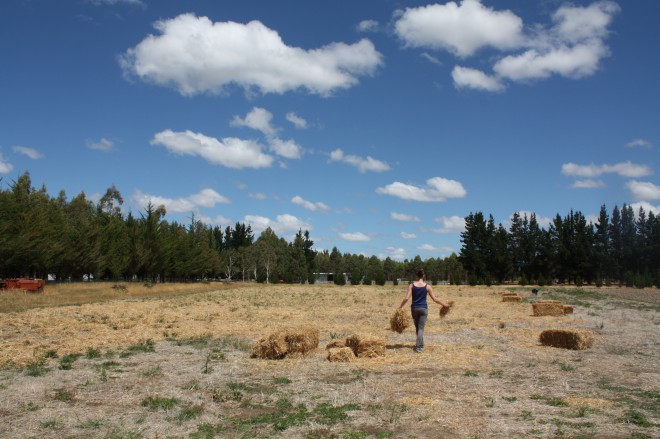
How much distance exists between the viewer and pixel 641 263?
101m

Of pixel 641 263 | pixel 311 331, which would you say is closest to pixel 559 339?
pixel 311 331

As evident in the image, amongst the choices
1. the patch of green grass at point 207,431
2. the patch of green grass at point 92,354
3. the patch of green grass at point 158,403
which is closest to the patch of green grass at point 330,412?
the patch of green grass at point 207,431

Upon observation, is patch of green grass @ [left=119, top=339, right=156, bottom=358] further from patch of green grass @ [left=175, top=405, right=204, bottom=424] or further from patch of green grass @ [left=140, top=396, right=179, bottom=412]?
patch of green grass @ [left=175, top=405, right=204, bottom=424]

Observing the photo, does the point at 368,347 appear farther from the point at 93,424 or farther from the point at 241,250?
the point at 241,250

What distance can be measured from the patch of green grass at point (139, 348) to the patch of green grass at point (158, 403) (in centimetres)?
502

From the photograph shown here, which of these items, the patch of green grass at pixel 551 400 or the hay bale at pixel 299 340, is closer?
the patch of green grass at pixel 551 400

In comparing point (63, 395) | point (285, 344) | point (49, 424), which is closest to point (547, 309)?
point (285, 344)

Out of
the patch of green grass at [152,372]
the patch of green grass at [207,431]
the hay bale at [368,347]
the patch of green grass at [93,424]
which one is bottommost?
the patch of green grass at [207,431]

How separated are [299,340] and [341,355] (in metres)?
1.20

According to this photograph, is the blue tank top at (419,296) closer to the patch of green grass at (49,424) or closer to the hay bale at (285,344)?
the hay bale at (285,344)

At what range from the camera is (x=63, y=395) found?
8625mm

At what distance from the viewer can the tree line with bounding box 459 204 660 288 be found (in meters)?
97.9

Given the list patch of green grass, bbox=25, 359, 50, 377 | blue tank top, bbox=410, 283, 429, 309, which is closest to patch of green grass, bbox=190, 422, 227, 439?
patch of green grass, bbox=25, 359, 50, 377

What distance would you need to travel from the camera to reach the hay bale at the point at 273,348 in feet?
41.0
